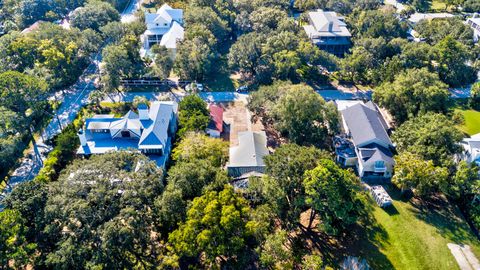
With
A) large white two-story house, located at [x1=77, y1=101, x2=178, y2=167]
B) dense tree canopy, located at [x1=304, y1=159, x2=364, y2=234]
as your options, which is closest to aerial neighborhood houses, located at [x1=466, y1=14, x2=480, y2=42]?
dense tree canopy, located at [x1=304, y1=159, x2=364, y2=234]

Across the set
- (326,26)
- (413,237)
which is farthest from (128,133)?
(326,26)

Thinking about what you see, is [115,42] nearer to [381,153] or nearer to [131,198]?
[131,198]

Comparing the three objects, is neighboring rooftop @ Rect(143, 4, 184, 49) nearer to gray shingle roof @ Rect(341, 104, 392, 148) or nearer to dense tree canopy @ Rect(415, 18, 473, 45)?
gray shingle roof @ Rect(341, 104, 392, 148)

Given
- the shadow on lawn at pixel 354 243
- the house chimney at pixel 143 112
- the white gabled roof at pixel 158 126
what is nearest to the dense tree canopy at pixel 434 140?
the shadow on lawn at pixel 354 243

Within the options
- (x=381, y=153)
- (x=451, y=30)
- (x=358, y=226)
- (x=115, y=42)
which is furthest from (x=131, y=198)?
(x=451, y=30)

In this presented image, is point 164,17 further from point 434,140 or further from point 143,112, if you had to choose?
point 434,140

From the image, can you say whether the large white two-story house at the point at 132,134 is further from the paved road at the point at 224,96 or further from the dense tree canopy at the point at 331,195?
the dense tree canopy at the point at 331,195
